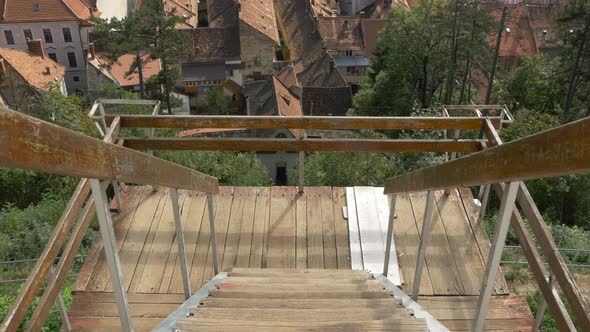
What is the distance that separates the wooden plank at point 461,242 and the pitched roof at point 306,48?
97.8 ft

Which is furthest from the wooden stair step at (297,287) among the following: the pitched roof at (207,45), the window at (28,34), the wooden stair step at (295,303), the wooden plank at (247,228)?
the window at (28,34)

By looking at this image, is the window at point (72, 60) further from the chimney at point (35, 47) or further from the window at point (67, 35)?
the chimney at point (35, 47)

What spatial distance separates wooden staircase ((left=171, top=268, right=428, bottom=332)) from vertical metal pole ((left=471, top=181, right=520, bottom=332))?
33 cm

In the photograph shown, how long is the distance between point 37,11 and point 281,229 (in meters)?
38.0

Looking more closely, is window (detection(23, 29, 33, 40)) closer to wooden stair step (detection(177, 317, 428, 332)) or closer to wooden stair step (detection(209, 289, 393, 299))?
wooden stair step (detection(209, 289, 393, 299))

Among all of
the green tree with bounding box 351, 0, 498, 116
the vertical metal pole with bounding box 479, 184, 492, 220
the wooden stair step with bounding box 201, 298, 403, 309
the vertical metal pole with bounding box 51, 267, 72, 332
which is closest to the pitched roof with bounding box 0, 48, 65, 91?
the green tree with bounding box 351, 0, 498, 116

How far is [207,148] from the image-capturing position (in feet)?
16.4

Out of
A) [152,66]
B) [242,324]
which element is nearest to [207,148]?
[242,324]

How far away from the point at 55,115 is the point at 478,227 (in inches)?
665

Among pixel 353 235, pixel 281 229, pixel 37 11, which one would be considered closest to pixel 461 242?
pixel 353 235

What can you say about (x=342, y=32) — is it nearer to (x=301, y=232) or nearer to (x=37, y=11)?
(x=37, y=11)

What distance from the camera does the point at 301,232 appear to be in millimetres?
5172

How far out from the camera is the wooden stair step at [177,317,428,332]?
224 centimetres

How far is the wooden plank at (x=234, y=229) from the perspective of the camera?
15.8 ft
